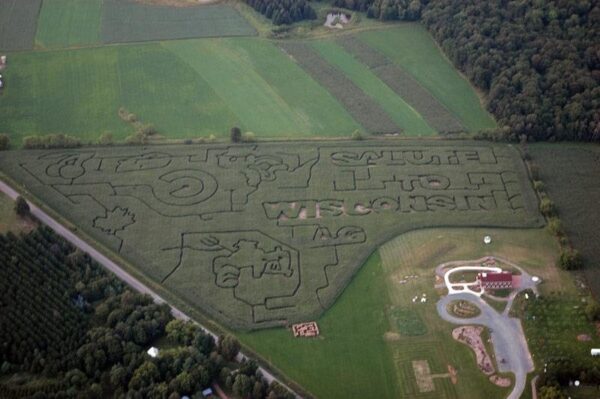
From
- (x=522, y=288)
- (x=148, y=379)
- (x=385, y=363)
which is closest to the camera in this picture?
(x=148, y=379)

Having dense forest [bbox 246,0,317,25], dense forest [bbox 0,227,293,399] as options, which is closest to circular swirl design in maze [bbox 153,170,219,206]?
dense forest [bbox 0,227,293,399]

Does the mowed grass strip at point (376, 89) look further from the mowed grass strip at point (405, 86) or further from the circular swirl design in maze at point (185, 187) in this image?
the circular swirl design in maze at point (185, 187)

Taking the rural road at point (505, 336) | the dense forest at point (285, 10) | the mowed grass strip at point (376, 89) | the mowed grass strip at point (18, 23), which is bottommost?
the mowed grass strip at point (18, 23)

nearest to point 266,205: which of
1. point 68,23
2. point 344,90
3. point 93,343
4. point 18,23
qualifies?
point 93,343

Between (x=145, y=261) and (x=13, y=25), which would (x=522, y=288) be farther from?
(x=13, y=25)

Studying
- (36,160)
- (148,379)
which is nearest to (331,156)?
(36,160)

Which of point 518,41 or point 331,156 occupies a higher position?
point 518,41

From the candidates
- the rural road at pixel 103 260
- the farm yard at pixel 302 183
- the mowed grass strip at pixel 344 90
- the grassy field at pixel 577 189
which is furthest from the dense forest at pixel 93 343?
the mowed grass strip at pixel 344 90
